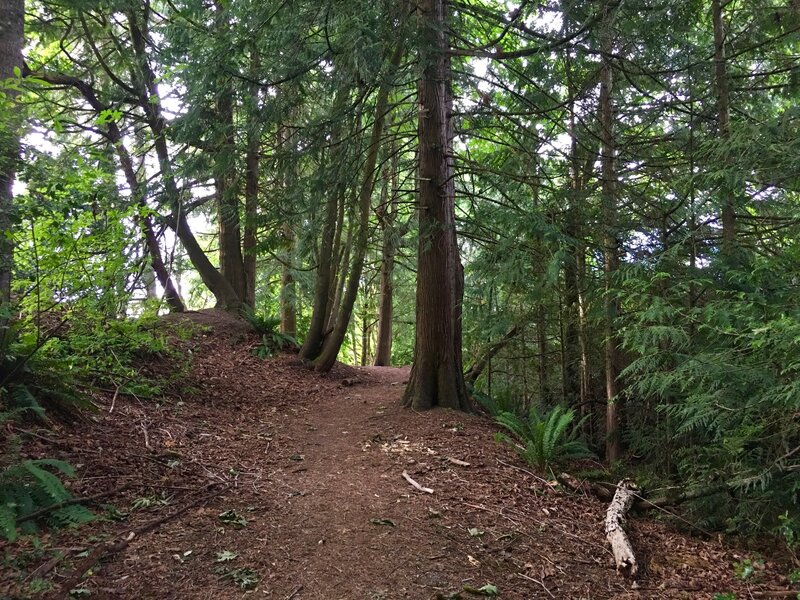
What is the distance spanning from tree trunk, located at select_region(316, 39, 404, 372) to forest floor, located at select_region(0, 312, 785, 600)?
3.68 metres

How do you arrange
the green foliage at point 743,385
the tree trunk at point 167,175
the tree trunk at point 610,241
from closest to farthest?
the green foliage at point 743,385
the tree trunk at point 610,241
the tree trunk at point 167,175

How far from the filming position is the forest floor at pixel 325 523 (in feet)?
10.4

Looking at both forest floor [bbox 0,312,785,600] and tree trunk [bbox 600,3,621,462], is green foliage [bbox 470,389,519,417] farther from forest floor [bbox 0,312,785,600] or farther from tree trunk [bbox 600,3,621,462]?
tree trunk [bbox 600,3,621,462]

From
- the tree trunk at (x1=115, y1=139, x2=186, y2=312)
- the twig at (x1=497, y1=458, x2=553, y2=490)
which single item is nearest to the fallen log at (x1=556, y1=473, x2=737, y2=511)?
the twig at (x1=497, y1=458, x2=553, y2=490)

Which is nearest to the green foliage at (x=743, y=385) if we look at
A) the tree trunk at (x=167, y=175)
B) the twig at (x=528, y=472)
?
the twig at (x=528, y=472)

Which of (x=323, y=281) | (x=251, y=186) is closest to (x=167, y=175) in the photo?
(x=251, y=186)

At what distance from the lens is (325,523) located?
13.4 feet

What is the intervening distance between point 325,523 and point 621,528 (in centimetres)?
A: 275

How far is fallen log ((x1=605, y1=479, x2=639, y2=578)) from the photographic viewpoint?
416cm

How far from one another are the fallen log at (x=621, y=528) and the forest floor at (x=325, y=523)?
95 mm

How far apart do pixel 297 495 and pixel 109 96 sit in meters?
8.99

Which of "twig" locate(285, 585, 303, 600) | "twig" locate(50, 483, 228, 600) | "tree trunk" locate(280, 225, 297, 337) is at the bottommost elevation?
"twig" locate(285, 585, 303, 600)

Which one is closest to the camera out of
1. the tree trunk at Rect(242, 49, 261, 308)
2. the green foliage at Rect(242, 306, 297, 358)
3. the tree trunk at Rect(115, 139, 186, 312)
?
the tree trunk at Rect(242, 49, 261, 308)

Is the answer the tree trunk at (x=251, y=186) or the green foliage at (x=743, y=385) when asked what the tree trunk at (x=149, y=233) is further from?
the green foliage at (x=743, y=385)
